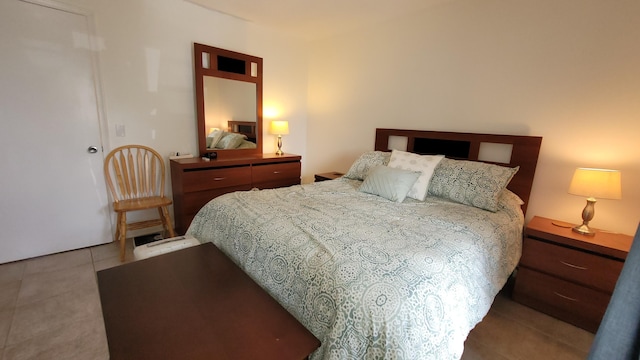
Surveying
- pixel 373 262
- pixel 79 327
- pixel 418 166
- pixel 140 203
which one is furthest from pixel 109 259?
pixel 418 166

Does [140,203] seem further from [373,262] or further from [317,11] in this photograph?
[317,11]

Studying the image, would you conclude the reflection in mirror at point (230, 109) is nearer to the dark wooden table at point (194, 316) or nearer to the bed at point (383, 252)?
the bed at point (383, 252)

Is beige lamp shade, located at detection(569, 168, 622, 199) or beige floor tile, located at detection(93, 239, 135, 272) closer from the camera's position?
beige lamp shade, located at detection(569, 168, 622, 199)

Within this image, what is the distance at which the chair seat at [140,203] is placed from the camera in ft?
7.78

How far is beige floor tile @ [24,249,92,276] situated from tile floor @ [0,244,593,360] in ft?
0.11

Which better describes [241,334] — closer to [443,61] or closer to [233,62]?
[443,61]

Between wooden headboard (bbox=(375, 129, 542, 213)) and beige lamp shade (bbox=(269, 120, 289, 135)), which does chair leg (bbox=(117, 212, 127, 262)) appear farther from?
wooden headboard (bbox=(375, 129, 542, 213))

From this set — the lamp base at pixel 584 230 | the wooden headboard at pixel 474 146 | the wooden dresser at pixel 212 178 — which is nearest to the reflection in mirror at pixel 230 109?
the wooden dresser at pixel 212 178

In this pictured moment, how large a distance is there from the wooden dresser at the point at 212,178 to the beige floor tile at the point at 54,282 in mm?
809

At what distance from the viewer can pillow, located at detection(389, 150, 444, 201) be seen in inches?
86.2

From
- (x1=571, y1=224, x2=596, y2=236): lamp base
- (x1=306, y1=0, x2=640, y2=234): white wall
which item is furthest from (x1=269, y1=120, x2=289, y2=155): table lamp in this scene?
(x1=571, y1=224, x2=596, y2=236): lamp base

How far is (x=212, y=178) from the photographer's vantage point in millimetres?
2789

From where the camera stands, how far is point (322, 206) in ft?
6.12

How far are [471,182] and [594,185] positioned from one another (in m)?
0.68
